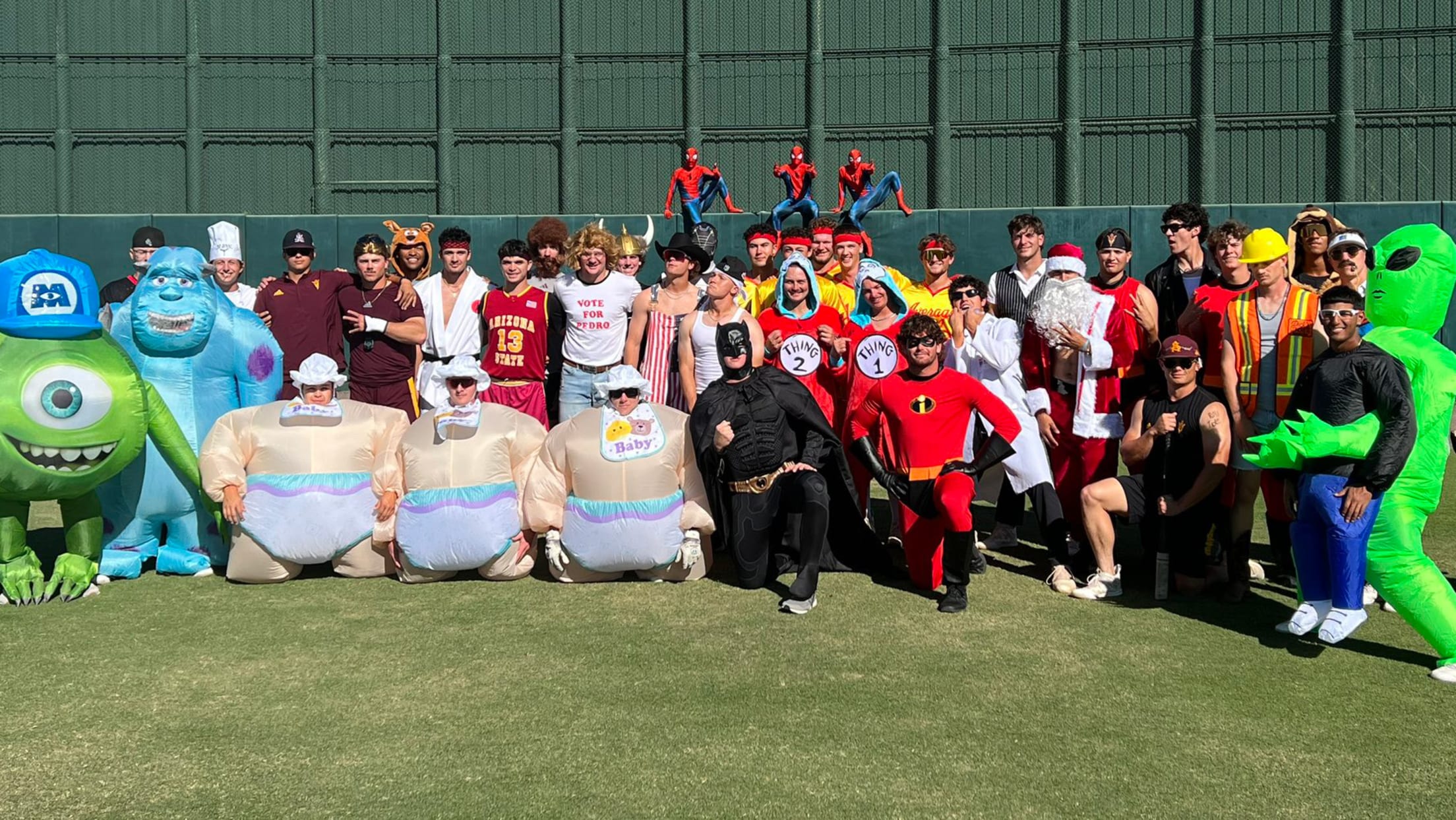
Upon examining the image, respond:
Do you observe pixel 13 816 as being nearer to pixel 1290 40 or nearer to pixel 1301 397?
pixel 1301 397

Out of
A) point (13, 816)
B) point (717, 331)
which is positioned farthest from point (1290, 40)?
point (13, 816)

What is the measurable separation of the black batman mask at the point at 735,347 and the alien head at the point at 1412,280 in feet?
8.96

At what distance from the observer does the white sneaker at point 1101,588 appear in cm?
618

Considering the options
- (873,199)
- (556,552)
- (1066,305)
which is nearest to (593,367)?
(556,552)

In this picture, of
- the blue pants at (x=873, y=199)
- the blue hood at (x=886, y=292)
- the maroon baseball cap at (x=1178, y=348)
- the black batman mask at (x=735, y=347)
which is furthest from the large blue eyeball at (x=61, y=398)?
the blue pants at (x=873, y=199)

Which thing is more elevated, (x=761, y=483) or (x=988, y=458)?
(x=988, y=458)

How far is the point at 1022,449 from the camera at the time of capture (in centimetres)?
671

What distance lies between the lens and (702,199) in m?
19.5

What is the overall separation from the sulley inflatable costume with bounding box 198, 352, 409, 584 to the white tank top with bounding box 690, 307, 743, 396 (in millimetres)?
1583

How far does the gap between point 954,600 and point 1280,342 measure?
1.90 m

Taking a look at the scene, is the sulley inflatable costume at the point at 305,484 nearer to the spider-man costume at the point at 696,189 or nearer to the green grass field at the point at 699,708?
the green grass field at the point at 699,708

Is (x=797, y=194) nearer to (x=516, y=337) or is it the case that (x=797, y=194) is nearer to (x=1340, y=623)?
(x=516, y=337)

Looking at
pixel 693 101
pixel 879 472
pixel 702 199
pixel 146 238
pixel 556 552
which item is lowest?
pixel 556 552

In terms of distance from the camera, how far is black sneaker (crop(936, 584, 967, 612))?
592 centimetres
